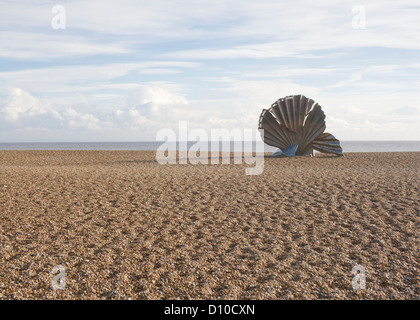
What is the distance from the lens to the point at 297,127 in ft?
78.3

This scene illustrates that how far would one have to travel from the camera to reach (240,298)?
16.3ft

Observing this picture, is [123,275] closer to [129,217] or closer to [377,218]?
[129,217]

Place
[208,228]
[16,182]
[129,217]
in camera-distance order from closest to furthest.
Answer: [208,228] < [129,217] < [16,182]

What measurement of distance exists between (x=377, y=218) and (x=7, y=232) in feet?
25.5

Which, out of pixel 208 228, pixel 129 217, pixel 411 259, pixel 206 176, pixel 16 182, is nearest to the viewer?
pixel 411 259

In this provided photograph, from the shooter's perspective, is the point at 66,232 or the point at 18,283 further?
the point at 66,232

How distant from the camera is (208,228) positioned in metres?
7.71

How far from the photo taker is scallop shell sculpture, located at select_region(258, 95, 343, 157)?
2369 cm

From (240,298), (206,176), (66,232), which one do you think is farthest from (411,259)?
(206,176)

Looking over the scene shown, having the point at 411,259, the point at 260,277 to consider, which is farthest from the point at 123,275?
the point at 411,259

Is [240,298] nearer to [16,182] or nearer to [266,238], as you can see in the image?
[266,238]

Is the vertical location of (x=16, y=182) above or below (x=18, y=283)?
above

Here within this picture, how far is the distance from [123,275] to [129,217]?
3023mm

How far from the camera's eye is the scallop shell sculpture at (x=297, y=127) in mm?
23688
